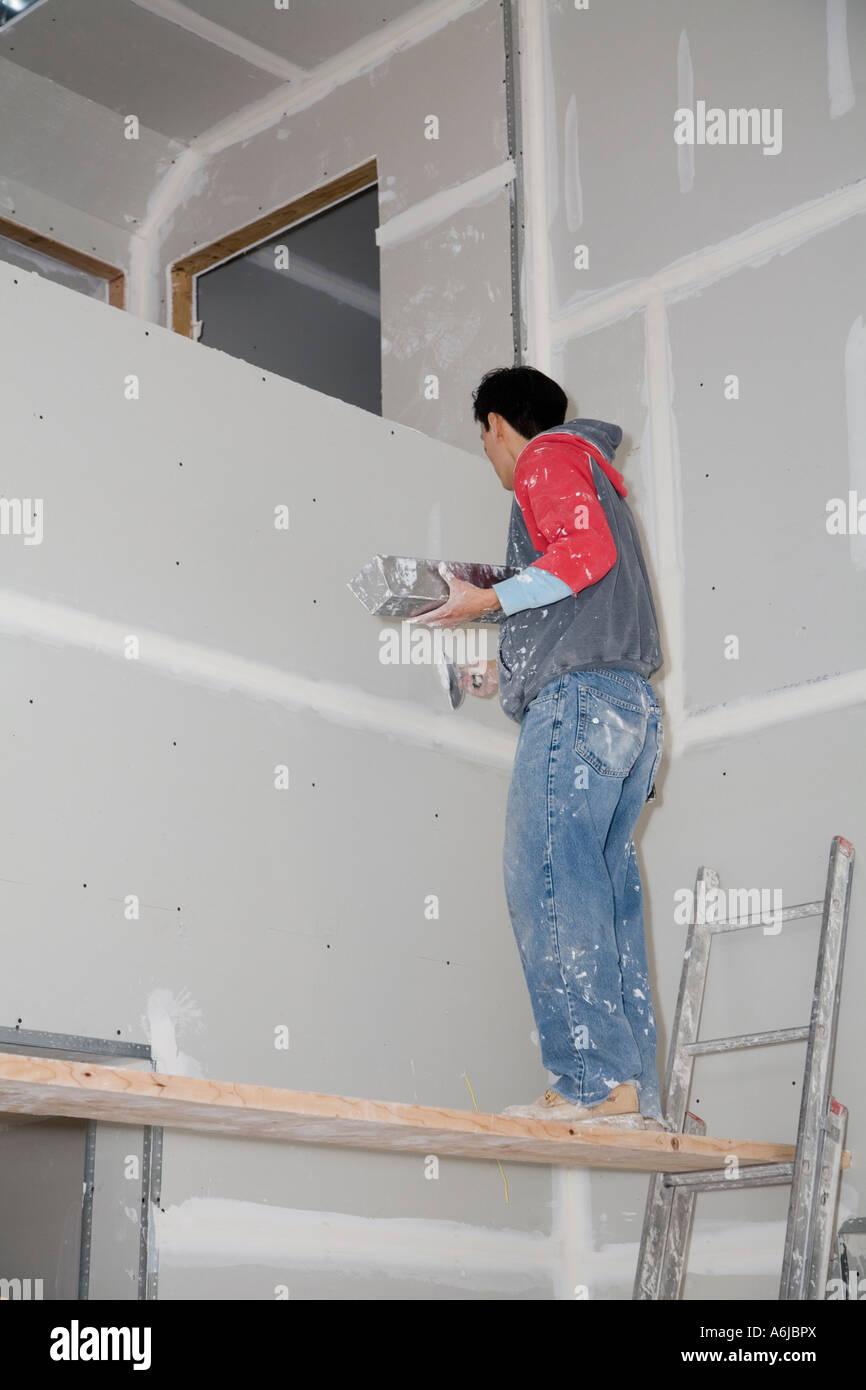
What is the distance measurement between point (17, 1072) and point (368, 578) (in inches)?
47.8

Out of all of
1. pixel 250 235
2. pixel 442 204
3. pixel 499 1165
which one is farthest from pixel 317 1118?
pixel 250 235

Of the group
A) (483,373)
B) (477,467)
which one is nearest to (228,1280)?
(477,467)

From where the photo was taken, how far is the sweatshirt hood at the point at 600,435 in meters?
2.89

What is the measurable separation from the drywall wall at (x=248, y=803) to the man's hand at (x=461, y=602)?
543mm

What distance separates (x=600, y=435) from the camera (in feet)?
9.62

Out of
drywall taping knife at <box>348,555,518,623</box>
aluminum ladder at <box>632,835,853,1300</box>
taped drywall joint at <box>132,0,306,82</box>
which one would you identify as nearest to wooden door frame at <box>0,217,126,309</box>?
taped drywall joint at <box>132,0,306,82</box>

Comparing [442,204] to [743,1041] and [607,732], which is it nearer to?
[607,732]

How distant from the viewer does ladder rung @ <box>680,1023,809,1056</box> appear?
9.98 ft

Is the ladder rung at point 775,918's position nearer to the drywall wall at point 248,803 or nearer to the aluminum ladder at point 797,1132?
the aluminum ladder at point 797,1132

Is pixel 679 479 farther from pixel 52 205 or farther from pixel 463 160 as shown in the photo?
pixel 52 205

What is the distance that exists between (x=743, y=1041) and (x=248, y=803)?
111cm

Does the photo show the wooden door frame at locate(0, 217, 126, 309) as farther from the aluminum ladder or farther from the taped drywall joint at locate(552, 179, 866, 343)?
the aluminum ladder

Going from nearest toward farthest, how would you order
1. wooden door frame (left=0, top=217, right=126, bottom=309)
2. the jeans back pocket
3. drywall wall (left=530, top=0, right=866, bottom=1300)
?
the jeans back pocket, drywall wall (left=530, top=0, right=866, bottom=1300), wooden door frame (left=0, top=217, right=126, bottom=309)

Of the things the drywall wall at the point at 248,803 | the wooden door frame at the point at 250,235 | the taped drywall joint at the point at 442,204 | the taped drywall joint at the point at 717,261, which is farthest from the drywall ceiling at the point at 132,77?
the drywall wall at the point at 248,803
